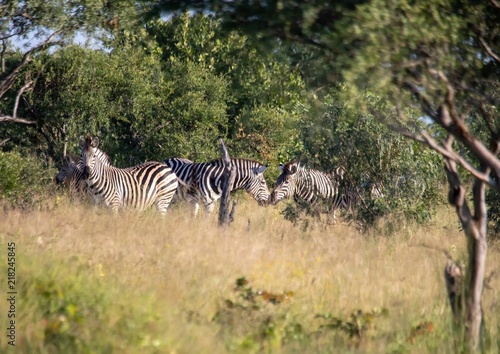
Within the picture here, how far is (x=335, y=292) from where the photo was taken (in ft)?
30.1

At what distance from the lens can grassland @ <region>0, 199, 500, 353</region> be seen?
6.96 m

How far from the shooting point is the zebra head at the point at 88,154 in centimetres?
1593

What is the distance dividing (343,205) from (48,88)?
8.73 m

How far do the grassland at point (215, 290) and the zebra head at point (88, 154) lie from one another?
9.90 feet

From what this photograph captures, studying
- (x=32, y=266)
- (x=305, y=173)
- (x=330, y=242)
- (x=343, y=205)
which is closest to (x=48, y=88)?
(x=305, y=173)

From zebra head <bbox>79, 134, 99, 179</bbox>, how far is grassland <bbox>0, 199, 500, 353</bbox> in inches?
119

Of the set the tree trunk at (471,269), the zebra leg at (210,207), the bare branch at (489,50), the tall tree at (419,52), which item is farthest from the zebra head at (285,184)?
the bare branch at (489,50)

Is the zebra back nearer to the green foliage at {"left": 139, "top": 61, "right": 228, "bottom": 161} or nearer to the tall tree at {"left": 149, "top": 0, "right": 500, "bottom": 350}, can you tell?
the green foliage at {"left": 139, "top": 61, "right": 228, "bottom": 161}

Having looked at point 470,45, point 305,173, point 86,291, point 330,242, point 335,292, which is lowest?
point 305,173

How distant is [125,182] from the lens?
16.8m

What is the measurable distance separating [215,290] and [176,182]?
29.8 ft

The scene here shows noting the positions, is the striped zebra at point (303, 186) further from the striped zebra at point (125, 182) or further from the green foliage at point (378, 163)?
the striped zebra at point (125, 182)

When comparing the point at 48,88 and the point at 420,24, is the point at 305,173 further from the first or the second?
the point at 420,24

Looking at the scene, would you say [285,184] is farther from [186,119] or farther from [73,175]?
[186,119]
